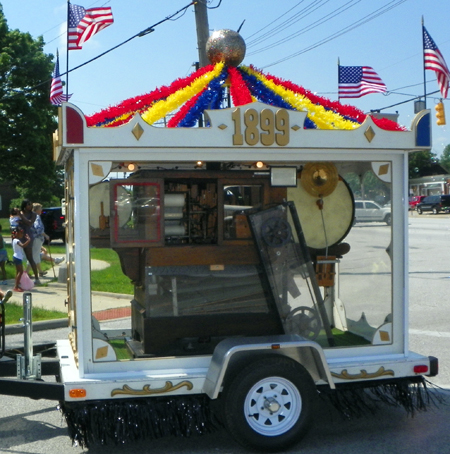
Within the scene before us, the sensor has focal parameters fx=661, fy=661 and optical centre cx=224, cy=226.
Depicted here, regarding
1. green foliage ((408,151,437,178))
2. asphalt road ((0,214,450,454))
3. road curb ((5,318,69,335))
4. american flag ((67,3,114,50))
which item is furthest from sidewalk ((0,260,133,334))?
green foliage ((408,151,437,178))

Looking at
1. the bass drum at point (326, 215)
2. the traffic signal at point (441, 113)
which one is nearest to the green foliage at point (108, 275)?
the bass drum at point (326, 215)

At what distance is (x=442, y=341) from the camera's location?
326 inches

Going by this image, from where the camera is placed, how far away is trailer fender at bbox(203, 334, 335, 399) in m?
4.39

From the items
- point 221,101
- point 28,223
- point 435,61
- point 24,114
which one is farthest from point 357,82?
point 24,114

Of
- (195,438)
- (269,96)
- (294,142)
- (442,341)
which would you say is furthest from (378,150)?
(442,341)

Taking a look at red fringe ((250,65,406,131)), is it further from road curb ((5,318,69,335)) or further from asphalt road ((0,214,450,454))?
road curb ((5,318,69,335))

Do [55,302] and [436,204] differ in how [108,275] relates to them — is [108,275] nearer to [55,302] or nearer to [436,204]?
[55,302]

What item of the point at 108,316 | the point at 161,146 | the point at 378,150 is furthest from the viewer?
the point at 108,316

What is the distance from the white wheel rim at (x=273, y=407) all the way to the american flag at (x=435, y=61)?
580 inches

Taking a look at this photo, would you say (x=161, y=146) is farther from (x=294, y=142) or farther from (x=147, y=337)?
(x=147, y=337)

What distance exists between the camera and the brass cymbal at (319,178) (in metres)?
5.30

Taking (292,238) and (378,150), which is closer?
(378,150)

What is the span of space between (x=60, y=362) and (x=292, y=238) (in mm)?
1986

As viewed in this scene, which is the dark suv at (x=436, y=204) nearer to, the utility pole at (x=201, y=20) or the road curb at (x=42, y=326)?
the utility pole at (x=201, y=20)
